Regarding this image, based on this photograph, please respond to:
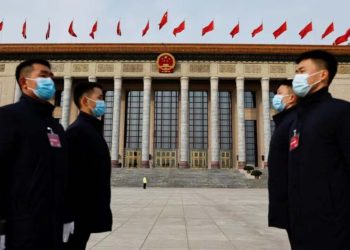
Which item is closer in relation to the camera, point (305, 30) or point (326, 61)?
point (326, 61)

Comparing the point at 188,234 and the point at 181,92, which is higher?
the point at 181,92

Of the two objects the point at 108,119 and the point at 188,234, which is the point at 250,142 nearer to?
the point at 108,119

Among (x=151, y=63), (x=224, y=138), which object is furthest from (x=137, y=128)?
(x=224, y=138)

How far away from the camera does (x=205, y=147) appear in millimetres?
46562

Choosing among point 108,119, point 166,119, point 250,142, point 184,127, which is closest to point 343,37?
point 250,142

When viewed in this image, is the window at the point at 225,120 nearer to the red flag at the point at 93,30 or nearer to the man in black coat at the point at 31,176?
the red flag at the point at 93,30

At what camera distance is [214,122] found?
142ft

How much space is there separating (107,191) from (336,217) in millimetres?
2606

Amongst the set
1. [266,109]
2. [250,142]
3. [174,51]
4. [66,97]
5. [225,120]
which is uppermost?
[174,51]

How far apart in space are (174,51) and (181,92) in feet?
17.4

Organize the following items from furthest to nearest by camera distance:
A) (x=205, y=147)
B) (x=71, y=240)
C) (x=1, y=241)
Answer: (x=205, y=147) → (x=71, y=240) → (x=1, y=241)

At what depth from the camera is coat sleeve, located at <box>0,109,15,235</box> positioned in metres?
2.75

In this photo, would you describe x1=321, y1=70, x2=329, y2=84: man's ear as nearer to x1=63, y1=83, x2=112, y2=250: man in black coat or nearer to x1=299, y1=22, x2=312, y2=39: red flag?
x1=63, y1=83, x2=112, y2=250: man in black coat

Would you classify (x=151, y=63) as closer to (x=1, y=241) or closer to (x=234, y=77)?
(x=234, y=77)
